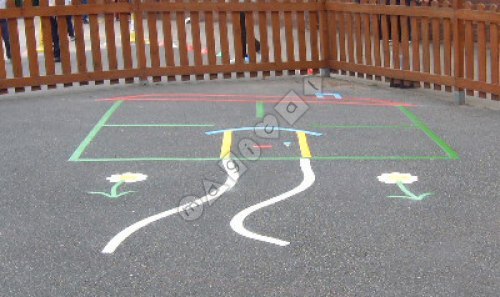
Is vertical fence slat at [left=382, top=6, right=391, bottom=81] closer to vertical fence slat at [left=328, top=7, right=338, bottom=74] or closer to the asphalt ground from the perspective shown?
vertical fence slat at [left=328, top=7, right=338, bottom=74]

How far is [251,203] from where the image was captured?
8.34 metres

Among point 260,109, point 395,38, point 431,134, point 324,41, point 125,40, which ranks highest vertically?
point 125,40

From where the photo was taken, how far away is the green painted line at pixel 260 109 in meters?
12.4

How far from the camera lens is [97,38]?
14.8 meters

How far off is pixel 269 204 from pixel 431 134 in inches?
139

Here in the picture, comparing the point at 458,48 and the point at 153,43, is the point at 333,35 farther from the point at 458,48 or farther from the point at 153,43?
the point at 458,48

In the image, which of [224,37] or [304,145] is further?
[224,37]

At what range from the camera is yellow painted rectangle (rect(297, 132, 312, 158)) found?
10.2m

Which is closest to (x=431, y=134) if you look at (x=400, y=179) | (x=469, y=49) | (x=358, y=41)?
(x=469, y=49)

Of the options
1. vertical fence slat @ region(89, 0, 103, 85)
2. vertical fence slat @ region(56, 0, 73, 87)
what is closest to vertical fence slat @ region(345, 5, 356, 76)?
vertical fence slat @ region(89, 0, 103, 85)

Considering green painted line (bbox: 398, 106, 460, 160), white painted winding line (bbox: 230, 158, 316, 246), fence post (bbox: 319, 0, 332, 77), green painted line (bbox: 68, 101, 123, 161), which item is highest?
fence post (bbox: 319, 0, 332, 77)

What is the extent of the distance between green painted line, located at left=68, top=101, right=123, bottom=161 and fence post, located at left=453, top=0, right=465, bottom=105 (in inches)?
179

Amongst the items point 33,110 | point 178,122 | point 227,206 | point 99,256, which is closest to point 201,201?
point 227,206

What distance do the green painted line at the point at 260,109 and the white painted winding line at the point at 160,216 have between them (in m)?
2.83
